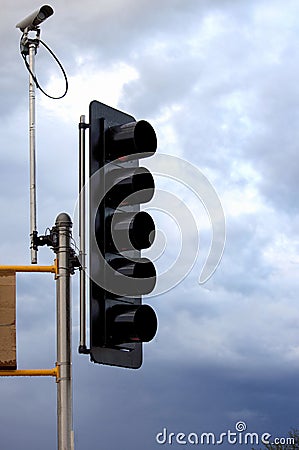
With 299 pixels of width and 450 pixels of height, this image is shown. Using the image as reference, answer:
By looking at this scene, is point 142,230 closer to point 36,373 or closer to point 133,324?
point 133,324

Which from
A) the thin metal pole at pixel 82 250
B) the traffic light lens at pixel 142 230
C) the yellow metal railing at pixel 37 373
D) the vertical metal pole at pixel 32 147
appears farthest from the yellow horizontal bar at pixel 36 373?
the traffic light lens at pixel 142 230

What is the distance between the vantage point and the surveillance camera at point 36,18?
7.89 meters

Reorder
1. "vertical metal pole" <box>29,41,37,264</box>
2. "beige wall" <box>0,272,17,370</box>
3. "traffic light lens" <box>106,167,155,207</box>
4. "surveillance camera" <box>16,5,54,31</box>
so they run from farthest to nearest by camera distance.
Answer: "surveillance camera" <box>16,5,54,31</box> < "vertical metal pole" <box>29,41,37,264</box> < "beige wall" <box>0,272,17,370</box> < "traffic light lens" <box>106,167,155,207</box>

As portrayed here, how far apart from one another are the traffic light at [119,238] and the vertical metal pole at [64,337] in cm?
45

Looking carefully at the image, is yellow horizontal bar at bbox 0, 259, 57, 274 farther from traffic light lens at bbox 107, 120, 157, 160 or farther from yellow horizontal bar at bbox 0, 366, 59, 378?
traffic light lens at bbox 107, 120, 157, 160

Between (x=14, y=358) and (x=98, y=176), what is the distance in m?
1.48

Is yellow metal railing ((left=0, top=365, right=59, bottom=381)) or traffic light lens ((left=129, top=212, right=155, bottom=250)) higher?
traffic light lens ((left=129, top=212, right=155, bottom=250))

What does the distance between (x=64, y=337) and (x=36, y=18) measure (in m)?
2.61

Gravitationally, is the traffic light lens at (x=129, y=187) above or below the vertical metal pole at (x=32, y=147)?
below

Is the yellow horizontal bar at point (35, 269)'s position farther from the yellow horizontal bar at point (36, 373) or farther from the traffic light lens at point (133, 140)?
the traffic light lens at point (133, 140)

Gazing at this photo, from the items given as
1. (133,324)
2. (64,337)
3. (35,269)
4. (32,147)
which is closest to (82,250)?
(35,269)

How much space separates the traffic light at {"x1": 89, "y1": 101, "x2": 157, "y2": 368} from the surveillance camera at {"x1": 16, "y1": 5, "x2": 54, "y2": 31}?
1145 millimetres

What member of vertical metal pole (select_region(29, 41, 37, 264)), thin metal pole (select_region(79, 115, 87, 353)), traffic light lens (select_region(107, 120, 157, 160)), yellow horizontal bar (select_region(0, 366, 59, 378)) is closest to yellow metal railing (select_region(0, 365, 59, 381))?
yellow horizontal bar (select_region(0, 366, 59, 378))

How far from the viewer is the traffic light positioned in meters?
6.76
